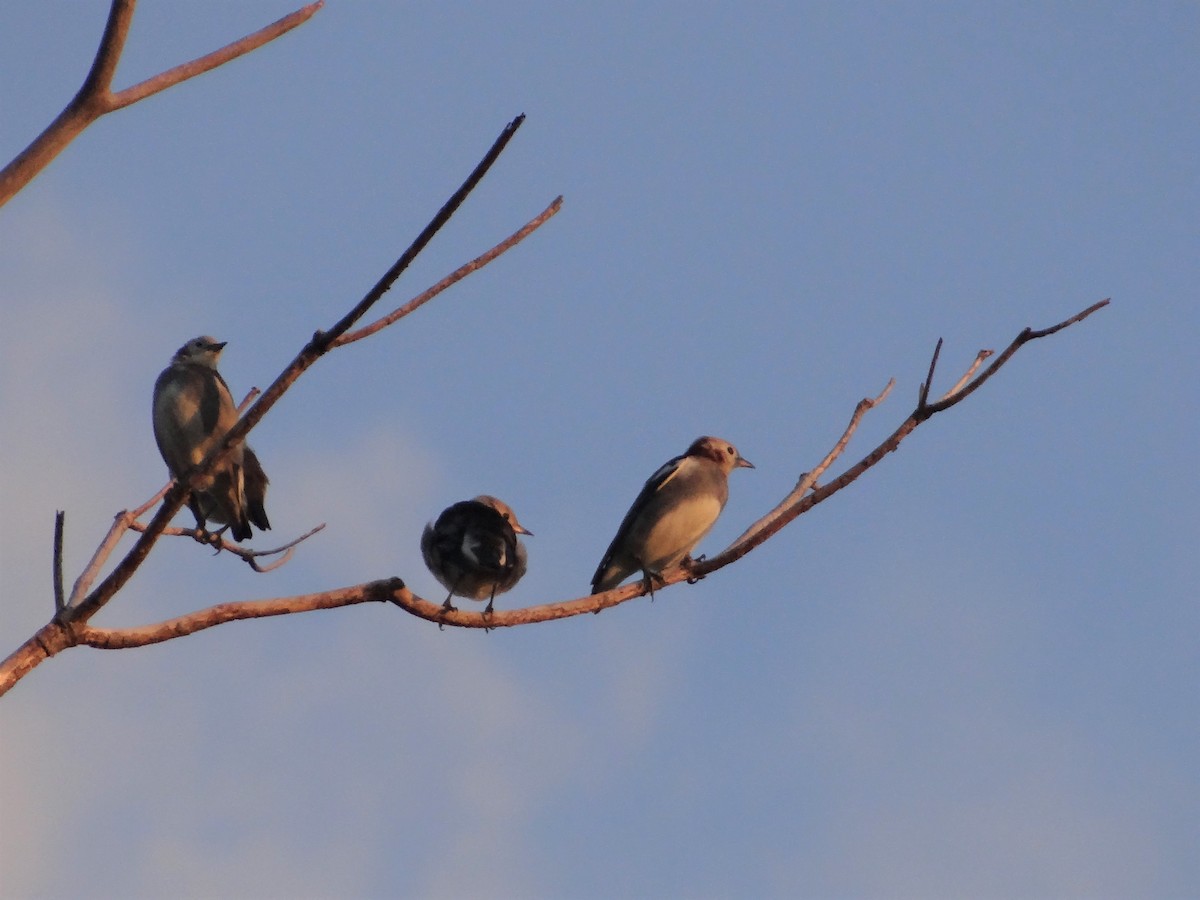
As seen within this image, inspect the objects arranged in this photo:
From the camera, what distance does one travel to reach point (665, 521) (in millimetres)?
10664

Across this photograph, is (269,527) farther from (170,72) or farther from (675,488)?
(170,72)

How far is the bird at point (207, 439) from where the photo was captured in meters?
10.9

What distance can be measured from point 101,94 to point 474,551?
6.51 m

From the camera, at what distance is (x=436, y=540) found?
10094 mm

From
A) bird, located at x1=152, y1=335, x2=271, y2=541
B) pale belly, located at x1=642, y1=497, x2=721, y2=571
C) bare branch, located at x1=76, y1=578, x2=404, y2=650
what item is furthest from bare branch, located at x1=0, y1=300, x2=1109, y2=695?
bird, located at x1=152, y1=335, x2=271, y2=541

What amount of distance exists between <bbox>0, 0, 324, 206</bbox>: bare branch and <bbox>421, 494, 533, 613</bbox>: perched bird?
20.4ft

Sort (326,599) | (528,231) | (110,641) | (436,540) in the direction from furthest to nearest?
(436,540)
(326,599)
(110,641)
(528,231)

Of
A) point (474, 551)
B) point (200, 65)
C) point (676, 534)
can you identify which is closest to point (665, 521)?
point (676, 534)

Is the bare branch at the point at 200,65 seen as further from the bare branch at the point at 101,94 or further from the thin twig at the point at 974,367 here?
the thin twig at the point at 974,367

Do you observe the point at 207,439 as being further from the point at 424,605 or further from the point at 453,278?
the point at 453,278

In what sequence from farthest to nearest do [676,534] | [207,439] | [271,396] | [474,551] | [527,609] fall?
[207,439]
[676,534]
[474,551]
[527,609]
[271,396]

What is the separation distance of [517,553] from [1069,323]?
520 cm

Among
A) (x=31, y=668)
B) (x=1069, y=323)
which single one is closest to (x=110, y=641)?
(x=31, y=668)

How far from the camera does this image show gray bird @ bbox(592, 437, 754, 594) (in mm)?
10625
